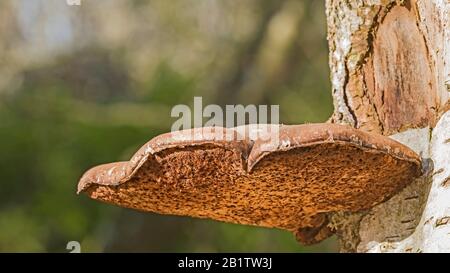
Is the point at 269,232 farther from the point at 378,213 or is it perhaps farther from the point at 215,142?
the point at 215,142

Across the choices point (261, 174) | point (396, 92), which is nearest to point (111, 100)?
point (396, 92)

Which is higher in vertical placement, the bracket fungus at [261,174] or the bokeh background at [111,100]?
the bokeh background at [111,100]

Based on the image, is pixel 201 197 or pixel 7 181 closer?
pixel 201 197

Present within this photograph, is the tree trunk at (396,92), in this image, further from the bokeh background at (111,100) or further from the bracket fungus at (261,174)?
the bokeh background at (111,100)

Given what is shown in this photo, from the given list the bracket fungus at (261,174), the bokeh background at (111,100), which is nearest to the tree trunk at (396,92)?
the bracket fungus at (261,174)
